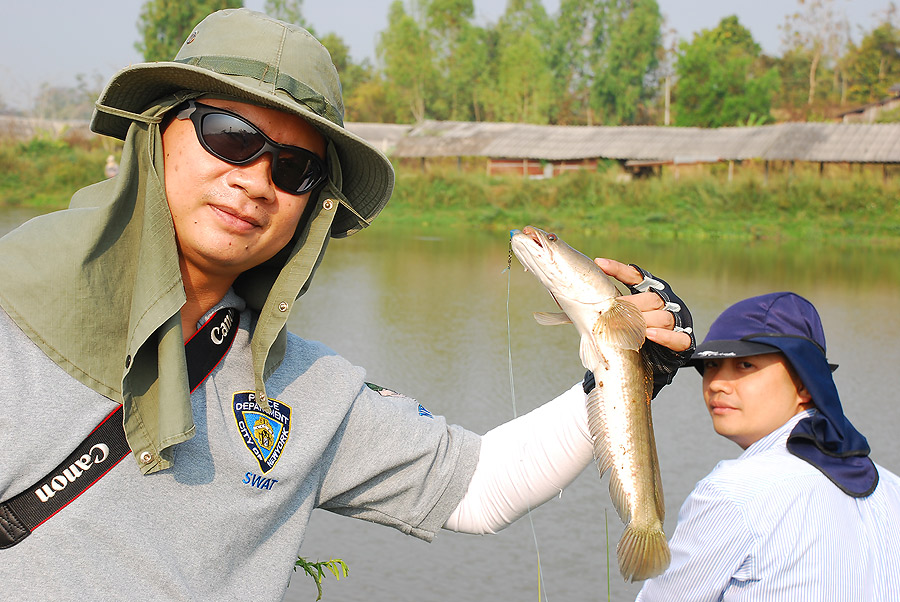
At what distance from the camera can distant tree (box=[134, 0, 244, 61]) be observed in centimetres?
3158

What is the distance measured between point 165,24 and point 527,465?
108 feet

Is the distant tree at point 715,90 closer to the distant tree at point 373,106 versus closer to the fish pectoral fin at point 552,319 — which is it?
the distant tree at point 373,106

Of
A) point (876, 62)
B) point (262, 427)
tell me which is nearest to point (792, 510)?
point (262, 427)

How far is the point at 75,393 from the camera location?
142 centimetres

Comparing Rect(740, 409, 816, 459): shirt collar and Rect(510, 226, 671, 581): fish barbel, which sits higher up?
Rect(510, 226, 671, 581): fish barbel

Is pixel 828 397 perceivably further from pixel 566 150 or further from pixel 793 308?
pixel 566 150

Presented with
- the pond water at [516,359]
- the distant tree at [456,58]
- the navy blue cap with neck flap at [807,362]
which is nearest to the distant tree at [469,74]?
the distant tree at [456,58]

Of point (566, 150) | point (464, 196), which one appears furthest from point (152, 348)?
point (566, 150)

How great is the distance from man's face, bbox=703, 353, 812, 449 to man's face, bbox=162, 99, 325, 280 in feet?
5.26

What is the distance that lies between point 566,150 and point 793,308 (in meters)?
24.3

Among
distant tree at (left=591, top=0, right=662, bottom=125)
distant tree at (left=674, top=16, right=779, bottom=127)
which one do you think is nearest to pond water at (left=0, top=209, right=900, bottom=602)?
distant tree at (left=674, top=16, right=779, bottom=127)

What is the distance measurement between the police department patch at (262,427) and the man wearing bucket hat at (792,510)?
1219 mm

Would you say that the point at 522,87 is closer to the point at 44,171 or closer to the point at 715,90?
the point at 715,90

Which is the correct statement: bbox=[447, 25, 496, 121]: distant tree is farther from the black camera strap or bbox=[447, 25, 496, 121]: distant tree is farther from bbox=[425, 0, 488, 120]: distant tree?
the black camera strap
